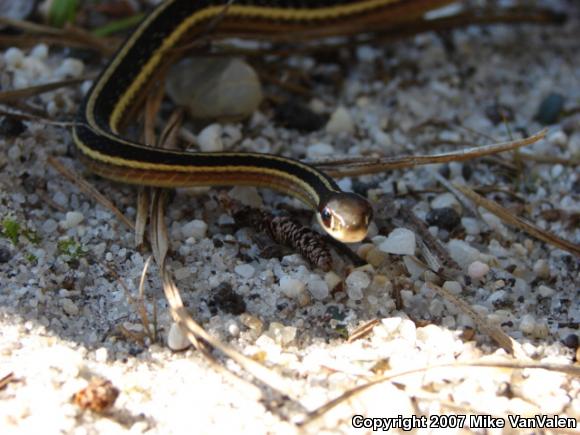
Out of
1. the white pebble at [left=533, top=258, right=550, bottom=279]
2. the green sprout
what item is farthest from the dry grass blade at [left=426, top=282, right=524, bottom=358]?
the green sprout

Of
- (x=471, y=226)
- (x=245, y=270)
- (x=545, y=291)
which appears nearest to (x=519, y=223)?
(x=471, y=226)

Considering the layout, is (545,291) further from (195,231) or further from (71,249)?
(71,249)

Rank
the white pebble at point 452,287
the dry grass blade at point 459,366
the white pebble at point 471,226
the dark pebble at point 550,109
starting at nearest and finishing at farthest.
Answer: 1. the dry grass blade at point 459,366
2. the white pebble at point 452,287
3. the white pebble at point 471,226
4. the dark pebble at point 550,109

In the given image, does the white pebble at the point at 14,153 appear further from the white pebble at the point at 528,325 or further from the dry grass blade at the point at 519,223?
Result: the white pebble at the point at 528,325

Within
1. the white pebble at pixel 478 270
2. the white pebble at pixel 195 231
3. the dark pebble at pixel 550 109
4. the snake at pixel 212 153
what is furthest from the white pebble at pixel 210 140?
the dark pebble at pixel 550 109

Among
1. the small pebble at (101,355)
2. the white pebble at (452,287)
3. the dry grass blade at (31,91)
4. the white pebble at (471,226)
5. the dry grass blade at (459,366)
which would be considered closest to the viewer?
the dry grass blade at (459,366)

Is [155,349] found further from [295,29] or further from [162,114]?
[295,29]

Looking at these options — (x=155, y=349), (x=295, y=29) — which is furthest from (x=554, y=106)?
(x=155, y=349)
